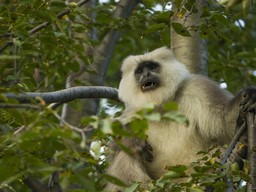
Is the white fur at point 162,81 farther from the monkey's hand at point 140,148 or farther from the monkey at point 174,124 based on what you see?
the monkey's hand at point 140,148

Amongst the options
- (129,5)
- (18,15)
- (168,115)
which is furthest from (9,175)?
(129,5)

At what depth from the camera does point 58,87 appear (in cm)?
1033

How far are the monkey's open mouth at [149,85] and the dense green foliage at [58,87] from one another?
711 millimetres

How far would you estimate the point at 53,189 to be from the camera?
14.9 ft

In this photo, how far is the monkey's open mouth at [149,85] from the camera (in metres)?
7.80

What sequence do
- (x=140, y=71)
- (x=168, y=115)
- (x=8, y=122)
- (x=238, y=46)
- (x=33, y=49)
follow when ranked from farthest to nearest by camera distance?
(x=238, y=46) → (x=140, y=71) → (x=33, y=49) → (x=8, y=122) → (x=168, y=115)

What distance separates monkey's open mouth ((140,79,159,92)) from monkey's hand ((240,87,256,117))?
1611 mm

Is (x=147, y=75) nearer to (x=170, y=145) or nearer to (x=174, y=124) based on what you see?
(x=174, y=124)

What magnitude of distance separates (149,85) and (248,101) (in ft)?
6.36

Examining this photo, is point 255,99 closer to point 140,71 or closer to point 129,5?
point 140,71

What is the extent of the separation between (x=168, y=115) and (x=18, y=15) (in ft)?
10.9

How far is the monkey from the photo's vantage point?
286 inches

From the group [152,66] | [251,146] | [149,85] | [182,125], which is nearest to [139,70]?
[152,66]

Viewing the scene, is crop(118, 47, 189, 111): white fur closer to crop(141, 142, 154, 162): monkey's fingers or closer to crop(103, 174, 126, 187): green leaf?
crop(141, 142, 154, 162): monkey's fingers
